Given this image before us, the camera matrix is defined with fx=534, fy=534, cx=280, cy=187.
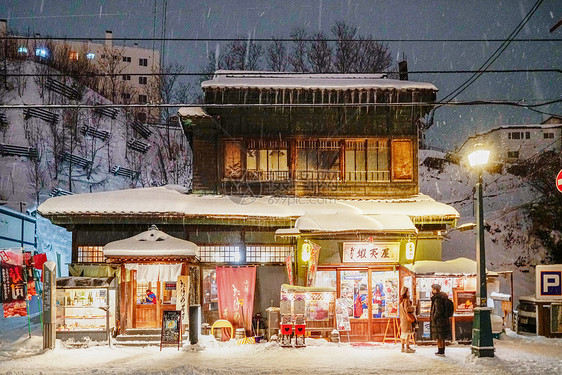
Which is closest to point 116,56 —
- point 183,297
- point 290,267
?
point 183,297

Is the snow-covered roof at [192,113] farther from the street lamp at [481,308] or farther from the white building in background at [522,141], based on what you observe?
the white building in background at [522,141]

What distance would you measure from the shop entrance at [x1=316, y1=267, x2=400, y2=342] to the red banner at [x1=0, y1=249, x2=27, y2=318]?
10.0 m

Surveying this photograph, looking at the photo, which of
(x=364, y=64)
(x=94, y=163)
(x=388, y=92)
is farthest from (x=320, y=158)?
(x=94, y=163)

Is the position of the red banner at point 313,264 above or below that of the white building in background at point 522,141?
below

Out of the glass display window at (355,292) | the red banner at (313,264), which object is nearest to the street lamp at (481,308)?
the glass display window at (355,292)

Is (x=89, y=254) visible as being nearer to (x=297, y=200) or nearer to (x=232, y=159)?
(x=232, y=159)

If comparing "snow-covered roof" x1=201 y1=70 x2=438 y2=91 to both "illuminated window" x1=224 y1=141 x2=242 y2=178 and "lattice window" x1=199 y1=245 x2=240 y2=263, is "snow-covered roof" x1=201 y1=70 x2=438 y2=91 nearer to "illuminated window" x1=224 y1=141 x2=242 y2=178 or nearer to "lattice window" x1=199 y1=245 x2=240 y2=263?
"illuminated window" x1=224 y1=141 x2=242 y2=178

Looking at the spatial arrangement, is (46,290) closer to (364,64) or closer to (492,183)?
(364,64)

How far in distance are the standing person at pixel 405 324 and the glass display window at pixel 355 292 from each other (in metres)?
2.41

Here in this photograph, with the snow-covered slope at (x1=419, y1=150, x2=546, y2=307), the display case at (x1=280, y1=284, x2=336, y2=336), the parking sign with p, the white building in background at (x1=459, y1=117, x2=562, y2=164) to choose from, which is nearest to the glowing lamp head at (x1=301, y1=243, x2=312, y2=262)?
the display case at (x1=280, y1=284, x2=336, y2=336)

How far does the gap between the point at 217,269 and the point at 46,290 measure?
5.63 metres

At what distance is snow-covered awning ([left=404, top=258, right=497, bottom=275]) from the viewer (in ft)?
58.8

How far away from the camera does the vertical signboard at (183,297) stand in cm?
1784

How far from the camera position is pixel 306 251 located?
1827cm
